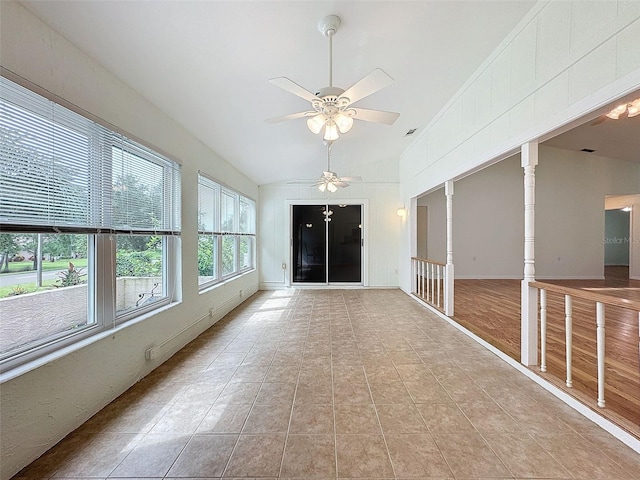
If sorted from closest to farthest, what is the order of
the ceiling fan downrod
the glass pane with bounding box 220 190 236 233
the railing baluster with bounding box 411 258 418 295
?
the ceiling fan downrod → the glass pane with bounding box 220 190 236 233 → the railing baluster with bounding box 411 258 418 295

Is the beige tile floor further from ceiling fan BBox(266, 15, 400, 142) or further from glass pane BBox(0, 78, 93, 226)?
ceiling fan BBox(266, 15, 400, 142)

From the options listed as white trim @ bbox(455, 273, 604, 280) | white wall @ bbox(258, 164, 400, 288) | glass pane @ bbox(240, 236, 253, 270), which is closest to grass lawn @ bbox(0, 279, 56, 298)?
glass pane @ bbox(240, 236, 253, 270)

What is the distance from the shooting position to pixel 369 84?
1.86 metres

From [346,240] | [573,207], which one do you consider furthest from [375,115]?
[573,207]

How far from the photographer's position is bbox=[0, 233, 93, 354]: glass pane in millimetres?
1623

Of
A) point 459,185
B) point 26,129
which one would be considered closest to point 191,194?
point 26,129

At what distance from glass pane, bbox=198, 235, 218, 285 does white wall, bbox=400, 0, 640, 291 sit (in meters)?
3.71

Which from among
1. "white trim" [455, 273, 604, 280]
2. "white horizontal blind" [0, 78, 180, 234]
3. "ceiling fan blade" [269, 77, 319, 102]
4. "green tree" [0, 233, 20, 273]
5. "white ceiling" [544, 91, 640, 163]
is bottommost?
"white trim" [455, 273, 604, 280]

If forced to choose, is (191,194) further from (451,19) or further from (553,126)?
(553,126)

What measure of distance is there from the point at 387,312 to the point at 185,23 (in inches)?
177

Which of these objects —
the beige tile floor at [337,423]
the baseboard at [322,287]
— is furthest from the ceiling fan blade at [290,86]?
the baseboard at [322,287]

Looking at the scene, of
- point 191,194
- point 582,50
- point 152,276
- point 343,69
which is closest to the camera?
point 582,50

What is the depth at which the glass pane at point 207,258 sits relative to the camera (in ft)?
13.4

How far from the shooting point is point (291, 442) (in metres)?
1.81
